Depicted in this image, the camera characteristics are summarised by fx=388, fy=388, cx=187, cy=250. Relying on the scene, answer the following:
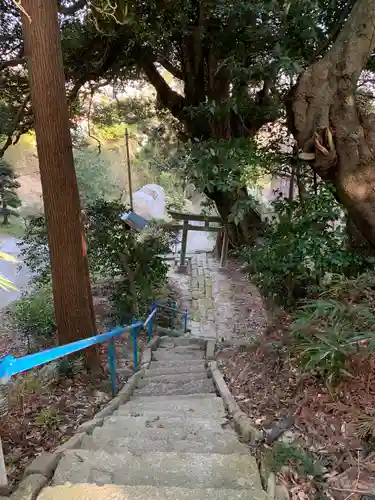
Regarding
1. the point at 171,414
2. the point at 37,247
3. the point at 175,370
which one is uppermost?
the point at 37,247

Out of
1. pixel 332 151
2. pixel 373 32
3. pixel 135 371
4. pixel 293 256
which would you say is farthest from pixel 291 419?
pixel 373 32

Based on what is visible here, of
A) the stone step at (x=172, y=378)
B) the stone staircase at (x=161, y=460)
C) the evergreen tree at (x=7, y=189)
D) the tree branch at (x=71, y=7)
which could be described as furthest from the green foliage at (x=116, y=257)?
the evergreen tree at (x=7, y=189)

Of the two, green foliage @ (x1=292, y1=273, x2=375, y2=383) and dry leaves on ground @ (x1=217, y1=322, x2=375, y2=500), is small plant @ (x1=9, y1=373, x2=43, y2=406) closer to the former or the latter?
dry leaves on ground @ (x1=217, y1=322, x2=375, y2=500)

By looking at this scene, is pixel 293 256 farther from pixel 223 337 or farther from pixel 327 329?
pixel 223 337

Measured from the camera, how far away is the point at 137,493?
185 cm

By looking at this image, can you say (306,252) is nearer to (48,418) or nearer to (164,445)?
(164,445)

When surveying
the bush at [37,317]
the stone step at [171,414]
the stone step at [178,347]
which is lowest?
the stone step at [178,347]

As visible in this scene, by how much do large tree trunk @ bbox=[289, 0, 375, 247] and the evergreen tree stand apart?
622 inches

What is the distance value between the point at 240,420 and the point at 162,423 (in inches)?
24.6

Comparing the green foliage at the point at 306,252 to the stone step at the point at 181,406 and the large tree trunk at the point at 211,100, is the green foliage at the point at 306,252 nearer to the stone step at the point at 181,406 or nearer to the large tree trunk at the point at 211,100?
the large tree trunk at the point at 211,100

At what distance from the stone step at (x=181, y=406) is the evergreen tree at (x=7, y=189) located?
1557cm

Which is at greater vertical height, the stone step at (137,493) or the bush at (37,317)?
the stone step at (137,493)

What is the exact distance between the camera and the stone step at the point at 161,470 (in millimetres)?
2057

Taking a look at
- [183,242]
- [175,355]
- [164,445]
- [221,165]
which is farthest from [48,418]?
[183,242]
